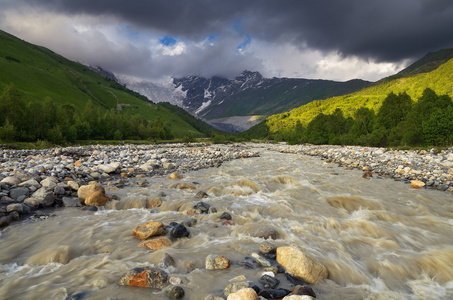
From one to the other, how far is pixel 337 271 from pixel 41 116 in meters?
61.5

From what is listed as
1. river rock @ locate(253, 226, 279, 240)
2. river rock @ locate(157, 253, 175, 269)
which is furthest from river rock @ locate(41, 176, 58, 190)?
river rock @ locate(253, 226, 279, 240)

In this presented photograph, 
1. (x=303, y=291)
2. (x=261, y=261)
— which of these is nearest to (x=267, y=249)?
(x=261, y=261)

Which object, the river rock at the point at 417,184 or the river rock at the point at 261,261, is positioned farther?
the river rock at the point at 417,184

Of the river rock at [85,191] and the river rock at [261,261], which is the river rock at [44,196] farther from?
the river rock at [261,261]

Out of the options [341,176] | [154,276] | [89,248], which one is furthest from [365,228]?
[341,176]

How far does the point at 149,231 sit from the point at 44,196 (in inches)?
252

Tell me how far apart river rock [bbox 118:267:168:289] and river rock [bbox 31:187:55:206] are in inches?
300

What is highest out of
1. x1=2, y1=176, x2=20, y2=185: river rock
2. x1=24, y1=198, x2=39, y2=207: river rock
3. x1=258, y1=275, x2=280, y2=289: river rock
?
x1=2, y1=176, x2=20, y2=185: river rock

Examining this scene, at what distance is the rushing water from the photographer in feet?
15.1

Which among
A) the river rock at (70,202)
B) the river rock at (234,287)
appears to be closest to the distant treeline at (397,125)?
the river rock at (234,287)

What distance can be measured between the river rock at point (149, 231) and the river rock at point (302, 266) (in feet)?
Result: 12.7

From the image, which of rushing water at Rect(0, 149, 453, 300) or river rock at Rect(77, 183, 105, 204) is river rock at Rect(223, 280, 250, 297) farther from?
river rock at Rect(77, 183, 105, 204)

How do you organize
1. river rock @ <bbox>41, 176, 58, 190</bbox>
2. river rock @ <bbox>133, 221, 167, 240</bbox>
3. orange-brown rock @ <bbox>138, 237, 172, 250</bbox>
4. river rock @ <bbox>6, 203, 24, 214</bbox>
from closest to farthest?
1. orange-brown rock @ <bbox>138, 237, 172, 250</bbox>
2. river rock @ <bbox>133, 221, 167, 240</bbox>
3. river rock @ <bbox>6, 203, 24, 214</bbox>
4. river rock @ <bbox>41, 176, 58, 190</bbox>

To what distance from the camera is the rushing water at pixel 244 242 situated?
15.1ft
